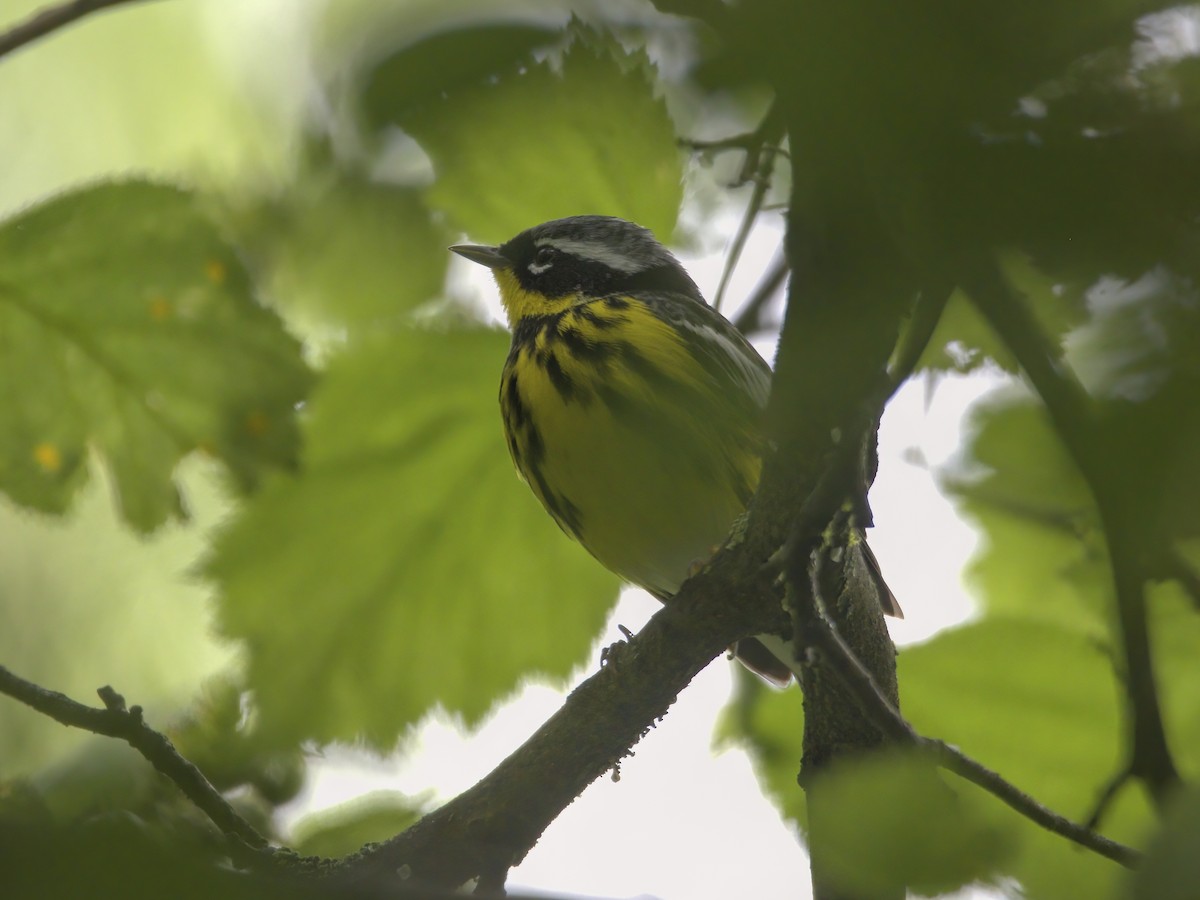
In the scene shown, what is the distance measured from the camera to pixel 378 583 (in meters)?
2.66

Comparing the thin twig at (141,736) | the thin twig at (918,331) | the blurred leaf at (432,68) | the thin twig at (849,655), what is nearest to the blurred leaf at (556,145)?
the blurred leaf at (432,68)

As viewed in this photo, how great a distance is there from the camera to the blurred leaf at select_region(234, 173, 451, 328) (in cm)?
276

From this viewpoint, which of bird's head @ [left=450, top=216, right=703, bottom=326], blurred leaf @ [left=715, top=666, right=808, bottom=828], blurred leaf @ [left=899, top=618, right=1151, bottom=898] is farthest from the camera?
bird's head @ [left=450, top=216, right=703, bottom=326]

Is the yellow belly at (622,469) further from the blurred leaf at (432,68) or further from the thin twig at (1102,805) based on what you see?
the blurred leaf at (432,68)

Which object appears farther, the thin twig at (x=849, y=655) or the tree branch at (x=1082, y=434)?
the thin twig at (x=849, y=655)

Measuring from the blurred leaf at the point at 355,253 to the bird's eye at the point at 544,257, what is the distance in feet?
2.74

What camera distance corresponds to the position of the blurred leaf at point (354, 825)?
209 centimetres

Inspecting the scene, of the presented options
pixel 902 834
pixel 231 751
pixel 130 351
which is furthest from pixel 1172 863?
pixel 231 751

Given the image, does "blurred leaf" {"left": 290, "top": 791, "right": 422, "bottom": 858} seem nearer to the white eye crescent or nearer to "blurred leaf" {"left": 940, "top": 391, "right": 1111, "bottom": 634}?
"blurred leaf" {"left": 940, "top": 391, "right": 1111, "bottom": 634}

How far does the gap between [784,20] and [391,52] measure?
200 mm

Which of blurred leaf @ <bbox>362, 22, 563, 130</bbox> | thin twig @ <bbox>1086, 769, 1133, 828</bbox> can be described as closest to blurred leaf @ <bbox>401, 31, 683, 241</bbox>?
blurred leaf @ <bbox>362, 22, 563, 130</bbox>

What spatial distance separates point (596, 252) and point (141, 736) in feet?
7.27

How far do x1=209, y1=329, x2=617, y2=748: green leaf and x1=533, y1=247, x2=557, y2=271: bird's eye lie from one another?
39.7 inches

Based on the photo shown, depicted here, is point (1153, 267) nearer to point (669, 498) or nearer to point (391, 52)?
point (391, 52)
